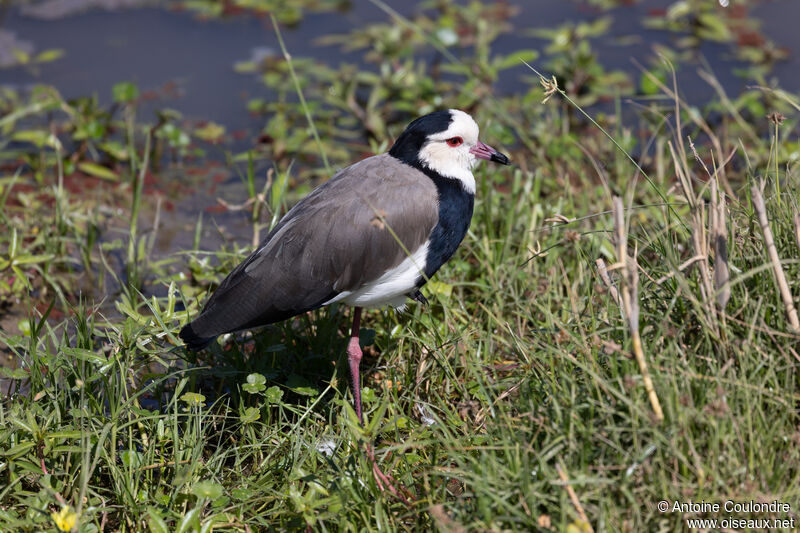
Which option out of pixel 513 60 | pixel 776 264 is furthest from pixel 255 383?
pixel 513 60

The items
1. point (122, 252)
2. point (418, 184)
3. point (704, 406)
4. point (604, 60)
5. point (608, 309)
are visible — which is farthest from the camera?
point (604, 60)

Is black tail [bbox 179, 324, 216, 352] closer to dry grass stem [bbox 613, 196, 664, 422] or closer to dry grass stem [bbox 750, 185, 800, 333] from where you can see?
dry grass stem [bbox 613, 196, 664, 422]

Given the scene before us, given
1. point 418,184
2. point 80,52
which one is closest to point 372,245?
point 418,184

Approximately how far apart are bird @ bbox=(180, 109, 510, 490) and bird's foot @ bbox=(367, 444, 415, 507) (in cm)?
55

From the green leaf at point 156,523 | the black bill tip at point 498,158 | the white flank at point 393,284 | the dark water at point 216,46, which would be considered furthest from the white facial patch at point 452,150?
the dark water at point 216,46

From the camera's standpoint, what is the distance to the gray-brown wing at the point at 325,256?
130 inches

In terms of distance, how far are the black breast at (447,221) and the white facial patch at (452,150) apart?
0.11 feet

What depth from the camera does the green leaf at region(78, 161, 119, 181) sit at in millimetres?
5457

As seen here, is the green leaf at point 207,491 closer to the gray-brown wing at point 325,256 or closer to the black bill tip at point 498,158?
the gray-brown wing at point 325,256

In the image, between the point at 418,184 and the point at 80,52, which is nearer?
the point at 418,184

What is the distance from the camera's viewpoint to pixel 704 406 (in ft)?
7.67

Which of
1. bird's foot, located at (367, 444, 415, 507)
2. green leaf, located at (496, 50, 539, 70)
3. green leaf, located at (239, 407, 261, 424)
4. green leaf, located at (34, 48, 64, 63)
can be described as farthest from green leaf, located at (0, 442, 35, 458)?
green leaf, located at (34, 48, 64, 63)

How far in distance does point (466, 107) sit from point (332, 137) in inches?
38.2

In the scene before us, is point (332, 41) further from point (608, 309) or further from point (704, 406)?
point (704, 406)
